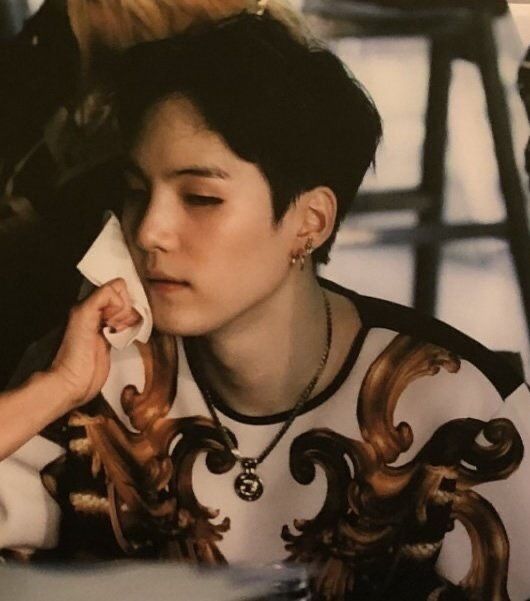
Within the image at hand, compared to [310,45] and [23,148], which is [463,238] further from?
[23,148]

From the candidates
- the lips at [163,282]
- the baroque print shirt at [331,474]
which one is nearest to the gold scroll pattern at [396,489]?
the baroque print shirt at [331,474]

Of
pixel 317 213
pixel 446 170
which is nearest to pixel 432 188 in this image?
pixel 446 170

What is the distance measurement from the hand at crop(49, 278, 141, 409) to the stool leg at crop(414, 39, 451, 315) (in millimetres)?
311

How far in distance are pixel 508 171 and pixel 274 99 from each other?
0.26 metres

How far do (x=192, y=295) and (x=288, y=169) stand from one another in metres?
0.17

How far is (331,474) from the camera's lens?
2.97ft

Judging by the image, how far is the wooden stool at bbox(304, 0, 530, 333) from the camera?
90cm

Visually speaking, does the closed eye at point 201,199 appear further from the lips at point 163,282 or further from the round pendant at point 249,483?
the round pendant at point 249,483

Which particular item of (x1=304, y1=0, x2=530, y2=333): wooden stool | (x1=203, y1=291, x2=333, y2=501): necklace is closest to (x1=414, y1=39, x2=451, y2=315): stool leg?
(x1=304, y1=0, x2=530, y2=333): wooden stool

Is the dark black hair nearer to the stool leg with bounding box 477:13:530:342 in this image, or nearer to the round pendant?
the stool leg with bounding box 477:13:530:342

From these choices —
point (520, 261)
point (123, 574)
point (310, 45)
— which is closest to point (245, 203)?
point (310, 45)

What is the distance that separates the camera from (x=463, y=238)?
0.90 m

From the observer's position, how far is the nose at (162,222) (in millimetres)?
896

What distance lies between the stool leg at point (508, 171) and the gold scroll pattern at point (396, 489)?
13 centimetres
